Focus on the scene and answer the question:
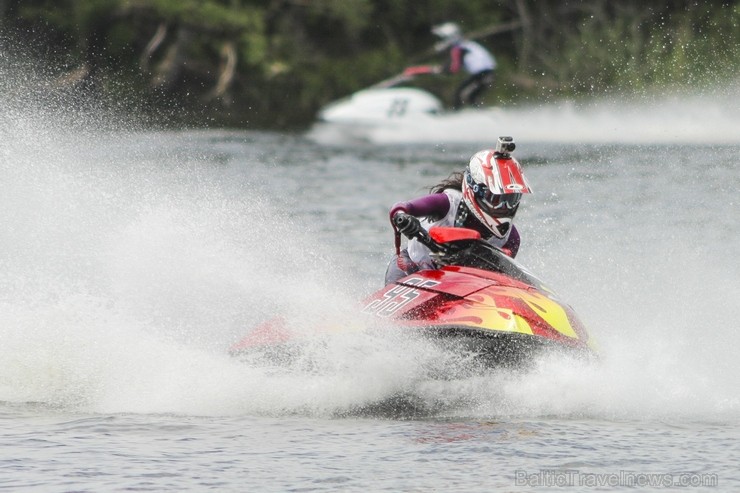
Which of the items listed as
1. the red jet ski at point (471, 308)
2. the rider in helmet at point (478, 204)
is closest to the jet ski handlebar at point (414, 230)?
the red jet ski at point (471, 308)

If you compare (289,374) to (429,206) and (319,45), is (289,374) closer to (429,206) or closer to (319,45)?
(429,206)

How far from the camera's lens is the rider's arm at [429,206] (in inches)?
358

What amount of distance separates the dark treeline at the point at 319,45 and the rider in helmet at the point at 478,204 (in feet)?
87.3

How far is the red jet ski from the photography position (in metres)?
7.92

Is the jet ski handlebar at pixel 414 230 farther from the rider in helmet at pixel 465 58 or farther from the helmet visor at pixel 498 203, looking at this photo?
the rider in helmet at pixel 465 58

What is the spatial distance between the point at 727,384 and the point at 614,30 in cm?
3517

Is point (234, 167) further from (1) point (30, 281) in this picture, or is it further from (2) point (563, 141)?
(1) point (30, 281)

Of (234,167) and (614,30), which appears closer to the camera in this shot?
(234,167)

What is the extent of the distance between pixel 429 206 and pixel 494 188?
596 mm

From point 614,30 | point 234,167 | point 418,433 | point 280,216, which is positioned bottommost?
point 418,433

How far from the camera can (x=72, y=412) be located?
7.77m

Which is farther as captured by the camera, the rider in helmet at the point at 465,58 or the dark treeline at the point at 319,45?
the dark treeline at the point at 319,45

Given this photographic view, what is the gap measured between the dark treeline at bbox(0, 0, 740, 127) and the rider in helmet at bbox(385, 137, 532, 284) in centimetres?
2660

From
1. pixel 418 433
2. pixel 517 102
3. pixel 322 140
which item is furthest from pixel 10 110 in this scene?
pixel 517 102
